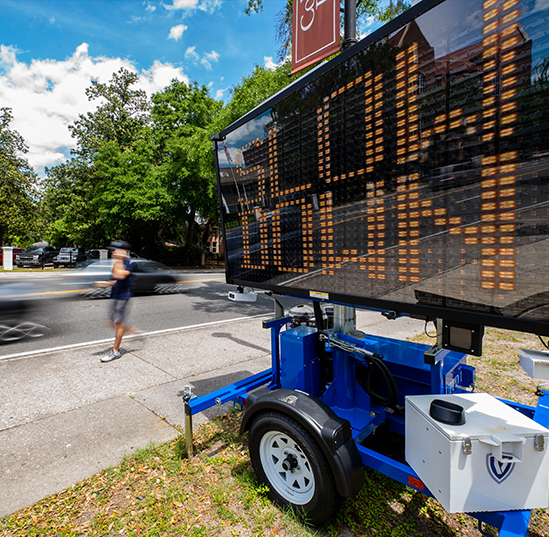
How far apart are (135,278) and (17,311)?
→ 14.0 ft

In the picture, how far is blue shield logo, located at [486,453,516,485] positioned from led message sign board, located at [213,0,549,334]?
2.33 ft

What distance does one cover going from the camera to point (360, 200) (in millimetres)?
2143

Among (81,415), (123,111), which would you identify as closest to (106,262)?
(81,415)

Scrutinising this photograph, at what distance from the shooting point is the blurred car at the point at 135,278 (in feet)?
37.5

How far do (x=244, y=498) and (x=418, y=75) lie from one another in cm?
303

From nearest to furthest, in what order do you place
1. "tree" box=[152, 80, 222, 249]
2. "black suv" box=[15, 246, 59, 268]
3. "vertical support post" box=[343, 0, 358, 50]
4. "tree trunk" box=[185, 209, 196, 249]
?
"vertical support post" box=[343, 0, 358, 50]
"tree" box=[152, 80, 222, 249]
"black suv" box=[15, 246, 59, 268]
"tree trunk" box=[185, 209, 196, 249]

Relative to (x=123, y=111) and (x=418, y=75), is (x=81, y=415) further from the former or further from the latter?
(x=123, y=111)

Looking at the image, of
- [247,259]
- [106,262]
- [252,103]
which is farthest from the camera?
[106,262]

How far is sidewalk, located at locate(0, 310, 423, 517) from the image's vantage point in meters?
2.85

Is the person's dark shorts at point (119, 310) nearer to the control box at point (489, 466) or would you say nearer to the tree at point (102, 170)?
the control box at point (489, 466)

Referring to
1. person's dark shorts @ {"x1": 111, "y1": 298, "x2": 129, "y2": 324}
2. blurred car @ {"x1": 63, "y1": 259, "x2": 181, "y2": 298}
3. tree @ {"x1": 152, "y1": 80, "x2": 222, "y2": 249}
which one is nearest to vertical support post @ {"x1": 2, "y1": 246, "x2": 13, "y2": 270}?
tree @ {"x1": 152, "y1": 80, "x2": 222, "y2": 249}

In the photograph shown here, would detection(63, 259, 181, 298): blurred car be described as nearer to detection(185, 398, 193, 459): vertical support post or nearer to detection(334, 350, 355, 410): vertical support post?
detection(185, 398, 193, 459): vertical support post

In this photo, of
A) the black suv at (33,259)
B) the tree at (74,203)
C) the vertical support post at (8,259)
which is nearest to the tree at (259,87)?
the tree at (74,203)

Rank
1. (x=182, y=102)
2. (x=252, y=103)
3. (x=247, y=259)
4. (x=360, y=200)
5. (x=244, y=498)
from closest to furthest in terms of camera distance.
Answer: (x=360, y=200) < (x=244, y=498) < (x=247, y=259) < (x=252, y=103) < (x=182, y=102)
